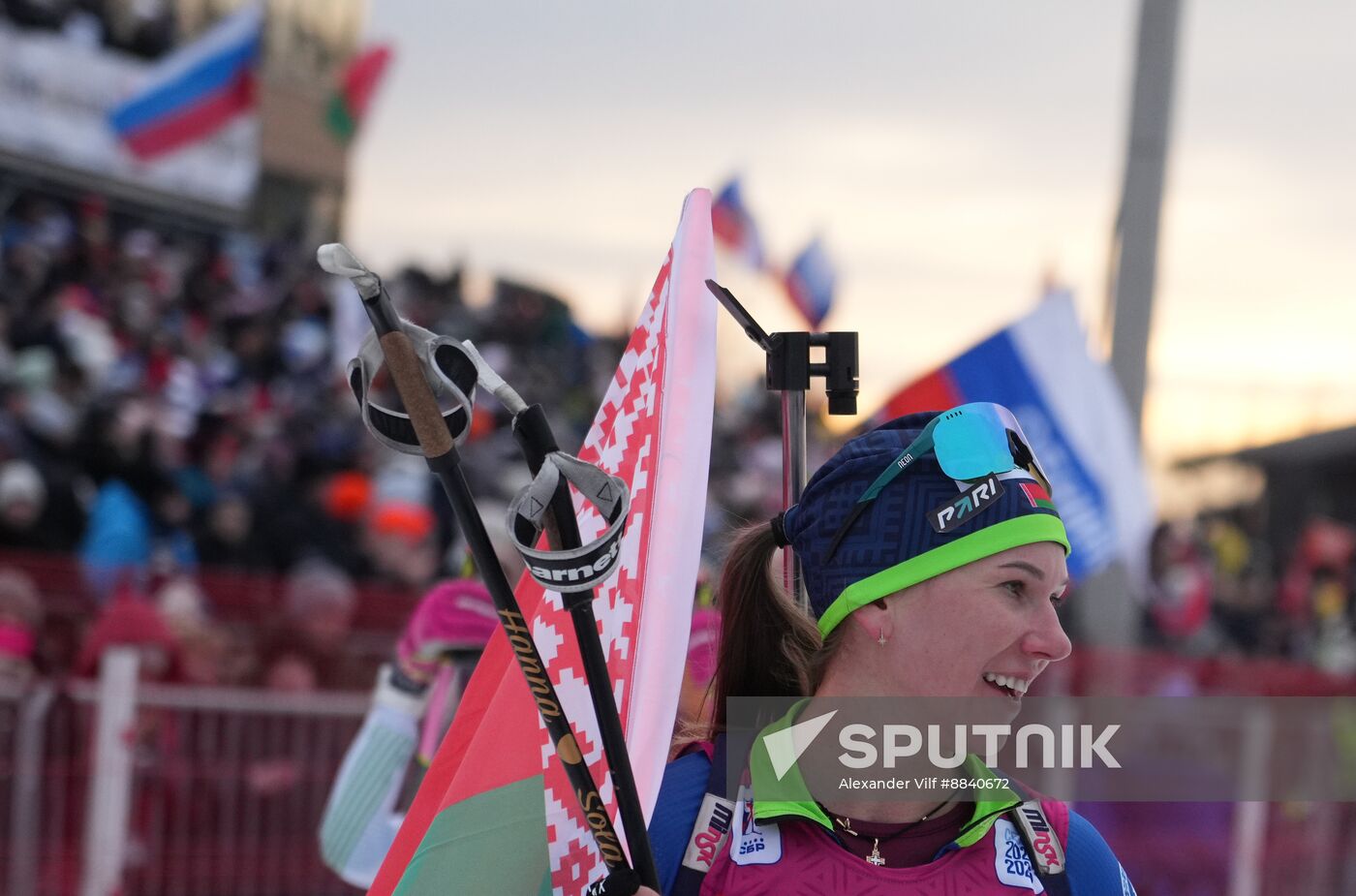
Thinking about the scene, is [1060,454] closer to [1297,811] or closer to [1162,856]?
[1162,856]

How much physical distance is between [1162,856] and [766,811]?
7.33 meters

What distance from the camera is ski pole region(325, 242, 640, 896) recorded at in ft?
5.07

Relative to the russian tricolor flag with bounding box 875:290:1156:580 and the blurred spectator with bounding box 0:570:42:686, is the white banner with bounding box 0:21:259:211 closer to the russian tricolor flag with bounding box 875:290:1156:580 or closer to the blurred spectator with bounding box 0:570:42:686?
the blurred spectator with bounding box 0:570:42:686

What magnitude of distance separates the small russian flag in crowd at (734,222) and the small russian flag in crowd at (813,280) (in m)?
1.56

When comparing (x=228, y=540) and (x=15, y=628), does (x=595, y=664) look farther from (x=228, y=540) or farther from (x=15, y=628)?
(x=228, y=540)

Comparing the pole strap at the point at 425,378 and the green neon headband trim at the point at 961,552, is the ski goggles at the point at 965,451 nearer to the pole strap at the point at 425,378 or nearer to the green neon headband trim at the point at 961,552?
the green neon headband trim at the point at 961,552

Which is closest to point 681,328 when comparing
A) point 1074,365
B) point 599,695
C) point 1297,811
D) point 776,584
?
point 776,584

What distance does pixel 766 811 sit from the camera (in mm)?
1941

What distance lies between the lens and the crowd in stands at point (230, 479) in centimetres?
704

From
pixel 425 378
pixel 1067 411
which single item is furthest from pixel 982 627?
pixel 1067 411

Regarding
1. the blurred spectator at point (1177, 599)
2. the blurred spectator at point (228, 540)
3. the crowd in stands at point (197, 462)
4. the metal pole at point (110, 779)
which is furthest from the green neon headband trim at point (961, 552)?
the blurred spectator at point (1177, 599)

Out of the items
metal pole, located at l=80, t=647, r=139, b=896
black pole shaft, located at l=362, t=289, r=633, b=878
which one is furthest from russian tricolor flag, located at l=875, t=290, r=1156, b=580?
black pole shaft, located at l=362, t=289, r=633, b=878

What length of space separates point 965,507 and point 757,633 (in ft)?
1.35

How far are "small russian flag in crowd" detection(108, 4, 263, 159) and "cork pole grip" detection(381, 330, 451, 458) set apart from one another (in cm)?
1293
